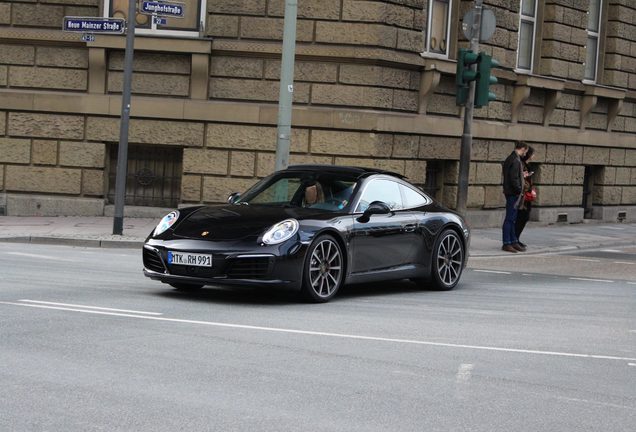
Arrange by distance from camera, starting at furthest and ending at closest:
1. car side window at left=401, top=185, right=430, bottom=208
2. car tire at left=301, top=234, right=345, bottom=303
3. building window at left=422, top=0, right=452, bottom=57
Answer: building window at left=422, top=0, right=452, bottom=57 < car side window at left=401, top=185, right=430, bottom=208 < car tire at left=301, top=234, right=345, bottom=303

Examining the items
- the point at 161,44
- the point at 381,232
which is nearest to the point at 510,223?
the point at 161,44

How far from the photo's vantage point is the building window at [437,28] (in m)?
23.2

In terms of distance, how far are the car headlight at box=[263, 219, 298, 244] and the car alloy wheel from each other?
2.45 meters

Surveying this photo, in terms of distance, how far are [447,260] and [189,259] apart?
3.44 m

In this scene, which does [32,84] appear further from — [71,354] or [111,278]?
[71,354]

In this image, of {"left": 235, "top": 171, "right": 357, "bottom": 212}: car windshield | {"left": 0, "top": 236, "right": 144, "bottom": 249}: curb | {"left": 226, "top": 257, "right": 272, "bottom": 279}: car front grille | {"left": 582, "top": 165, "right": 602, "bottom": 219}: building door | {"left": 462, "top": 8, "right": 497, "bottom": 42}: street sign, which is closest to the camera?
{"left": 226, "top": 257, "right": 272, "bottom": 279}: car front grille

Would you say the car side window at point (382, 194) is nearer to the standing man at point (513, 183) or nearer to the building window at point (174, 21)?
the standing man at point (513, 183)

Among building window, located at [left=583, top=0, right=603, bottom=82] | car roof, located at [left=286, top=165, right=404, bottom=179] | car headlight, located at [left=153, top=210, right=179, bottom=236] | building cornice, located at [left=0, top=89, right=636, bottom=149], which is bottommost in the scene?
car headlight, located at [left=153, top=210, right=179, bottom=236]

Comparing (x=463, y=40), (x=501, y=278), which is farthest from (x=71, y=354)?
(x=463, y=40)

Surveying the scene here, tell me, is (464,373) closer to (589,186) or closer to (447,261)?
(447,261)

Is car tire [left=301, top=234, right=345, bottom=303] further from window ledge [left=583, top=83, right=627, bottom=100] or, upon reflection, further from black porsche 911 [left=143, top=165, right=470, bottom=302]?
window ledge [left=583, top=83, right=627, bottom=100]

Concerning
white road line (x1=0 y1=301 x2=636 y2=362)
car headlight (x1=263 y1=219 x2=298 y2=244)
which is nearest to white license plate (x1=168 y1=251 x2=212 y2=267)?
car headlight (x1=263 y1=219 x2=298 y2=244)

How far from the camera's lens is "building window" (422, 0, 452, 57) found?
23.2 m

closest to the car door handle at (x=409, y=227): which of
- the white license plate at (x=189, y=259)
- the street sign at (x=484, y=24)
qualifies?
the white license plate at (x=189, y=259)
